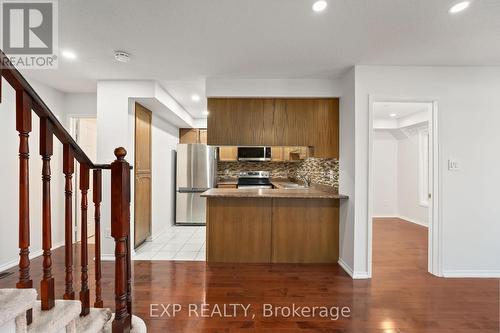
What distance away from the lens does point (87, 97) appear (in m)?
4.14

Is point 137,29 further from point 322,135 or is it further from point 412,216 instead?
point 412,216

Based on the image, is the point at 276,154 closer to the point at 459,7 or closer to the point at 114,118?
the point at 114,118

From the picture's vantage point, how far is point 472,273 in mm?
3037

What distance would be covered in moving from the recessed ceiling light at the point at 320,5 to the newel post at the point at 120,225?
1712mm

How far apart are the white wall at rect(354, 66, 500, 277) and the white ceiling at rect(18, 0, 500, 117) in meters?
0.19

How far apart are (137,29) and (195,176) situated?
11.9 feet

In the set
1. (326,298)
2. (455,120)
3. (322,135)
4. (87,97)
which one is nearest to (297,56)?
(322,135)

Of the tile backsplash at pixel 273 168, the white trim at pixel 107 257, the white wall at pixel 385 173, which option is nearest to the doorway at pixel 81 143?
the white trim at pixel 107 257

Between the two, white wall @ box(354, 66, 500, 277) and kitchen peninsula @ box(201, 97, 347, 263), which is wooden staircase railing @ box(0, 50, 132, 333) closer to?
kitchen peninsula @ box(201, 97, 347, 263)

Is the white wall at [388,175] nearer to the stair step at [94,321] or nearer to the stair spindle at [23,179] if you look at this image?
the stair step at [94,321]

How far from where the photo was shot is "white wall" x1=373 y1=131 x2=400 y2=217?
657cm

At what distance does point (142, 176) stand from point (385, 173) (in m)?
5.74

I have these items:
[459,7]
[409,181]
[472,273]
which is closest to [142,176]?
[459,7]

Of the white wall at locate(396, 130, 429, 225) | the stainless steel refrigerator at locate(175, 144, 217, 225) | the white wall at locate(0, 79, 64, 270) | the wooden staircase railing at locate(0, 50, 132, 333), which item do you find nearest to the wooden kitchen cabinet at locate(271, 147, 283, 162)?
the stainless steel refrigerator at locate(175, 144, 217, 225)
